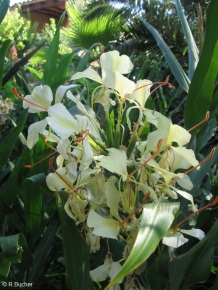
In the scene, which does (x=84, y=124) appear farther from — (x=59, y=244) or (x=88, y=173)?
(x=59, y=244)

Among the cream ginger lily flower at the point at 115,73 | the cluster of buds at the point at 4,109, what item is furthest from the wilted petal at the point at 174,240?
the cluster of buds at the point at 4,109

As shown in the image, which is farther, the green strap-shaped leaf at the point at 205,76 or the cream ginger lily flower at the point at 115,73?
the green strap-shaped leaf at the point at 205,76

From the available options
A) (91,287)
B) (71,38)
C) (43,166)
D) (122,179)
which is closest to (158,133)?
(122,179)

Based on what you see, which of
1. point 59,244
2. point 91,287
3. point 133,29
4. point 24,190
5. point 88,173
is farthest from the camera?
point 133,29

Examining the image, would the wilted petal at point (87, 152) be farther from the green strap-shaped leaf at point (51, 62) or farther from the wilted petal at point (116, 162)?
the green strap-shaped leaf at point (51, 62)

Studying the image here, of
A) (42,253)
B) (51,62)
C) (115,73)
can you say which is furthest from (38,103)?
(51,62)
